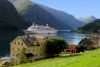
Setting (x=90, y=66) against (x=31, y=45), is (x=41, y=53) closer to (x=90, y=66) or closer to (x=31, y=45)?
(x=31, y=45)

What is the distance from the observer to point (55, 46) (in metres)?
74.4

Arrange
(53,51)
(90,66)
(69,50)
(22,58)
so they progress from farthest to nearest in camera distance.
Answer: (69,50), (53,51), (22,58), (90,66)

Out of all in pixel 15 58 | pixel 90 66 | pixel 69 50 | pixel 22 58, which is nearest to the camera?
pixel 90 66

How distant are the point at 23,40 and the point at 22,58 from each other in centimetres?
1134

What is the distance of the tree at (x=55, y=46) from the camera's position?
7432cm

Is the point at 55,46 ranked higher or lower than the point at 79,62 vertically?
higher

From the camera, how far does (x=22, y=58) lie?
202 ft

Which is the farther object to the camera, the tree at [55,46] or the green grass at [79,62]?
the tree at [55,46]

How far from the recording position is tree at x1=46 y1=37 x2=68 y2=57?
74.3m

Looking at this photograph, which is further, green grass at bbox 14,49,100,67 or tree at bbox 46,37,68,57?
tree at bbox 46,37,68,57

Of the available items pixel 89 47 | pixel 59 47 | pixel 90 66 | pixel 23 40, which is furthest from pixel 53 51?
pixel 90 66

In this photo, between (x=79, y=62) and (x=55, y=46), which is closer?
(x=79, y=62)

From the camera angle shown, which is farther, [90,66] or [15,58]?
[15,58]

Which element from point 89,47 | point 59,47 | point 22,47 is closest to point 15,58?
point 22,47
